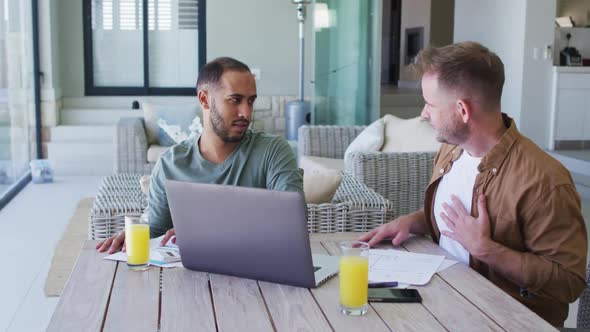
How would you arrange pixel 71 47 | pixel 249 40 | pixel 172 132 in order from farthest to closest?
1. pixel 249 40
2. pixel 71 47
3. pixel 172 132

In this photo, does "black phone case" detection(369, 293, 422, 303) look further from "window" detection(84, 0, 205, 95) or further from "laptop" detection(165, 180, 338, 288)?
"window" detection(84, 0, 205, 95)

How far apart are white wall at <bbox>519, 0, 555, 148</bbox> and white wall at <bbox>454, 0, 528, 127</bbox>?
56mm

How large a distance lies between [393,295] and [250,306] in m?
0.30

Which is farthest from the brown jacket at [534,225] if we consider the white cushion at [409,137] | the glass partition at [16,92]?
the glass partition at [16,92]

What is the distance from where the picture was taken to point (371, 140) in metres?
4.72

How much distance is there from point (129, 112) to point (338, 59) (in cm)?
227

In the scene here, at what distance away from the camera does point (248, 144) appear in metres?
2.25

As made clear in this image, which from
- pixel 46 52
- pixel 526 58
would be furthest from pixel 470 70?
pixel 46 52

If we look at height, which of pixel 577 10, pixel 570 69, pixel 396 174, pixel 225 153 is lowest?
pixel 396 174

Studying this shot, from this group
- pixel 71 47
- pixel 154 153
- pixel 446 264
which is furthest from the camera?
pixel 71 47

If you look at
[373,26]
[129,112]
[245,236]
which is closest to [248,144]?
[245,236]

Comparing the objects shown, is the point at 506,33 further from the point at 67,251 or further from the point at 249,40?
the point at 67,251

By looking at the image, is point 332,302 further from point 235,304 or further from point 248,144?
point 248,144

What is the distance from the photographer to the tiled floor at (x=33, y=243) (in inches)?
128
